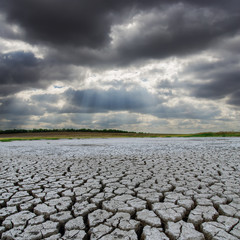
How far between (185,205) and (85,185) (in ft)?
4.92

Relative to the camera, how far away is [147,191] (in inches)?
108

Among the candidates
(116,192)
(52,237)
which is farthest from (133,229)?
(116,192)

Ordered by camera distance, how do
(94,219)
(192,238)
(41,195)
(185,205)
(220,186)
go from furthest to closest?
(220,186)
(41,195)
(185,205)
(94,219)
(192,238)

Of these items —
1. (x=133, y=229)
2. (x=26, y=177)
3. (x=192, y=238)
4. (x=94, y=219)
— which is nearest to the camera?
(x=192, y=238)

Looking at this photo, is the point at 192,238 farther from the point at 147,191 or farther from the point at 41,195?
the point at 41,195

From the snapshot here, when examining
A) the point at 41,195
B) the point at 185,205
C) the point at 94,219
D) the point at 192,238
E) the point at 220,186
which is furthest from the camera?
the point at 220,186

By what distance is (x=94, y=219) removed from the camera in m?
1.92

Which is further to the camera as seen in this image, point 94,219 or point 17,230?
point 94,219

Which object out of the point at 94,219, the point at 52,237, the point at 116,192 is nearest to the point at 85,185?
the point at 116,192

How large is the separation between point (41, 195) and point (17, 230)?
909mm

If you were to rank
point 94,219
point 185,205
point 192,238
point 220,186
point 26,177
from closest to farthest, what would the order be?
point 192,238 < point 94,219 < point 185,205 < point 220,186 < point 26,177

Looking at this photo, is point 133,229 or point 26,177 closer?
point 133,229

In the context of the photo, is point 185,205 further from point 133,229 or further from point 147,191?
point 133,229

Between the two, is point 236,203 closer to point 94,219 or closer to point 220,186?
point 220,186
